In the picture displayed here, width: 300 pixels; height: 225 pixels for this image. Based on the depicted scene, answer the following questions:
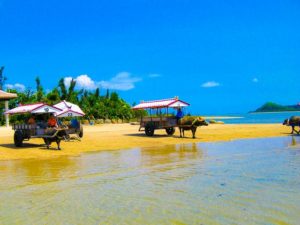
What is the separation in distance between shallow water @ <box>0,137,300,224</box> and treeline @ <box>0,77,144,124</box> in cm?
2680

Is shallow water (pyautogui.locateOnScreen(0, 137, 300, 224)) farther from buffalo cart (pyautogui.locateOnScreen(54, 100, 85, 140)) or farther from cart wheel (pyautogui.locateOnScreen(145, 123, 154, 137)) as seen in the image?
cart wheel (pyautogui.locateOnScreen(145, 123, 154, 137))

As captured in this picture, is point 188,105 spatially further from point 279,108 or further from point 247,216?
point 279,108

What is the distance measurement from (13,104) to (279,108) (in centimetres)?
14801

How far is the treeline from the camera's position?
37838mm

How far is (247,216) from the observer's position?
18.4 feet

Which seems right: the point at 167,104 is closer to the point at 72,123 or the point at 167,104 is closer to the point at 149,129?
the point at 149,129

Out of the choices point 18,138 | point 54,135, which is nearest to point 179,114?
point 54,135

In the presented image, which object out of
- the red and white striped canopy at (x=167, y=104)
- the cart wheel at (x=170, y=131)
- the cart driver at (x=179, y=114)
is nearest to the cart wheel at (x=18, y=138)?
the red and white striped canopy at (x=167, y=104)

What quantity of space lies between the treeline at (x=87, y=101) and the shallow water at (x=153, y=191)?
2680 cm

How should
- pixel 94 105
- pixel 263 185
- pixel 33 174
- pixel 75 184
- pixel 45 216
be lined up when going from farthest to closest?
pixel 94 105, pixel 33 174, pixel 75 184, pixel 263 185, pixel 45 216

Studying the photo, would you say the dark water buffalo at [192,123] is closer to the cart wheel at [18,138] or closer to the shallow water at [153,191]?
the shallow water at [153,191]

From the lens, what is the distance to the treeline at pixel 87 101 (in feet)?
124

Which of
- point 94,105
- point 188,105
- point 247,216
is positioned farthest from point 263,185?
point 94,105

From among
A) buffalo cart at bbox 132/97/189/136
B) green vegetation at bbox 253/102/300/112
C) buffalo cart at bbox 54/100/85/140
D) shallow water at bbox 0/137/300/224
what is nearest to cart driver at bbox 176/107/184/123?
buffalo cart at bbox 132/97/189/136
